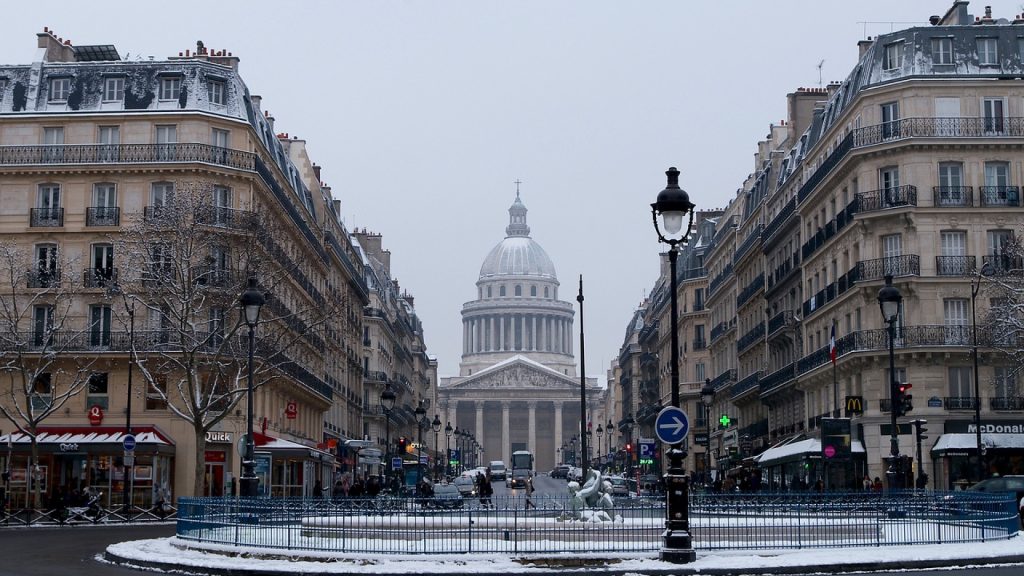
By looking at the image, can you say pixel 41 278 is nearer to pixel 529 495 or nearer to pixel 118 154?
pixel 118 154

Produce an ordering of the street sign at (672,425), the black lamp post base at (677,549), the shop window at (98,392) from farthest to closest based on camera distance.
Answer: the shop window at (98,392)
the street sign at (672,425)
the black lamp post base at (677,549)

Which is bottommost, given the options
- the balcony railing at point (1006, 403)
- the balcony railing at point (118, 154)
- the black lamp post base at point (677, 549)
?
the black lamp post base at point (677, 549)

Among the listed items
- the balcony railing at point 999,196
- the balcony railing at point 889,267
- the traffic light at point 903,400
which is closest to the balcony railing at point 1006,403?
the balcony railing at point 889,267

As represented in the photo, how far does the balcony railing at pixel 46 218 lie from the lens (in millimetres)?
57031

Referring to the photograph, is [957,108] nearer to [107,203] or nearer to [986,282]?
[986,282]

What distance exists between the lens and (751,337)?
7862 cm

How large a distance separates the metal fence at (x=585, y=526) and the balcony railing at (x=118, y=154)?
89.8 ft

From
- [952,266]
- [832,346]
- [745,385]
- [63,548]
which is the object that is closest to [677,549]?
[63,548]

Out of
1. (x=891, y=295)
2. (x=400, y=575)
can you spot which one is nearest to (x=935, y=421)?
(x=891, y=295)

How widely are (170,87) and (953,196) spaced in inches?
1149

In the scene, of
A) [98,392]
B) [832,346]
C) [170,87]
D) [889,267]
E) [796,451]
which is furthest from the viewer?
[170,87]

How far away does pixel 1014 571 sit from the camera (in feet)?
77.3

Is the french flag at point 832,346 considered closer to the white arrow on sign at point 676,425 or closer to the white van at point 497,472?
the white arrow on sign at point 676,425

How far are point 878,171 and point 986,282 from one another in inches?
226
